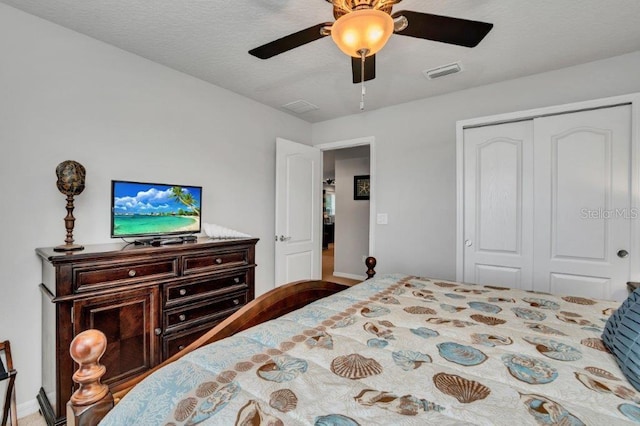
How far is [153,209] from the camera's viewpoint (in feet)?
7.73

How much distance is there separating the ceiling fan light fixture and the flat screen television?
6.07 ft

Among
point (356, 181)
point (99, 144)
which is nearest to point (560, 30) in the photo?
point (99, 144)

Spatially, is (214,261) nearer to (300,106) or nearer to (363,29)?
(363,29)

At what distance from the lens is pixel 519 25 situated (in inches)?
77.2

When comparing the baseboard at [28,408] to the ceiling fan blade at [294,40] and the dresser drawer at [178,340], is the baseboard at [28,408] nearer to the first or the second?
the dresser drawer at [178,340]

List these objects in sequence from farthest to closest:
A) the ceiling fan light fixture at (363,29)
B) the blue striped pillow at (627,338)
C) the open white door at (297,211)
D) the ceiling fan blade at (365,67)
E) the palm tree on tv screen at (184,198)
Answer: the open white door at (297,211) → the palm tree on tv screen at (184,198) → the ceiling fan blade at (365,67) → the ceiling fan light fixture at (363,29) → the blue striped pillow at (627,338)

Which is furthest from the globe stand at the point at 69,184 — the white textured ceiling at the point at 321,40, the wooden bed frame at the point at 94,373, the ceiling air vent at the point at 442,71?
the ceiling air vent at the point at 442,71

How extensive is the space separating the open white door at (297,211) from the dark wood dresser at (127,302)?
42.7 inches

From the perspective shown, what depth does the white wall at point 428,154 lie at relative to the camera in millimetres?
2637

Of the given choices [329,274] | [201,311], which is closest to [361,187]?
[329,274]

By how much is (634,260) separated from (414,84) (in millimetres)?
2288

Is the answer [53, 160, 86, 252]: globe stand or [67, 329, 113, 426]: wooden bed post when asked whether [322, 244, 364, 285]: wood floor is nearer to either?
[53, 160, 86, 252]: globe stand

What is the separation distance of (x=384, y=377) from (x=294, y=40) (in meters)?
1.57

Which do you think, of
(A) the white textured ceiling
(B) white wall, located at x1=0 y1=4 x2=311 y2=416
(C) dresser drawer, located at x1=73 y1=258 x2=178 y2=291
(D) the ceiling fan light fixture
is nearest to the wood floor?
(B) white wall, located at x1=0 y1=4 x2=311 y2=416
